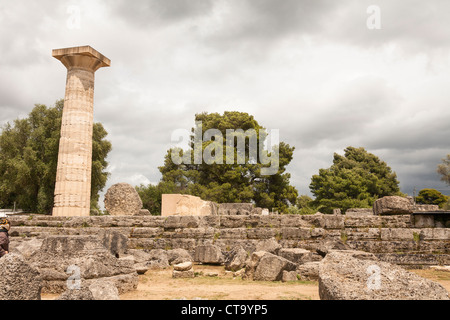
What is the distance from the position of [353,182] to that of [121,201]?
24.4 metres

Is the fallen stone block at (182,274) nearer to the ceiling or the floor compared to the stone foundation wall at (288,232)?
nearer to the floor

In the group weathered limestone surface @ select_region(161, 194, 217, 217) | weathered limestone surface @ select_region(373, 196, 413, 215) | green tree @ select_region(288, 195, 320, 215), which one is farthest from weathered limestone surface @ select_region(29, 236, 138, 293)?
green tree @ select_region(288, 195, 320, 215)

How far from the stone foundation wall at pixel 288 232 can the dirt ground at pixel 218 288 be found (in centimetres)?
112

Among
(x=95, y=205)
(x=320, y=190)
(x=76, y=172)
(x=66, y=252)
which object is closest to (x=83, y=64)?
(x=76, y=172)

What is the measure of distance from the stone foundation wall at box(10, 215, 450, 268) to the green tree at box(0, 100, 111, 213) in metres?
17.3

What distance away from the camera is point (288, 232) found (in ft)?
29.6

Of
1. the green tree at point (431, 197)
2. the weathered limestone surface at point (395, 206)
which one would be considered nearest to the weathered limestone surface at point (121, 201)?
the weathered limestone surface at point (395, 206)

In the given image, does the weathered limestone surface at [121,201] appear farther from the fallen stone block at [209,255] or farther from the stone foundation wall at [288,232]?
the fallen stone block at [209,255]

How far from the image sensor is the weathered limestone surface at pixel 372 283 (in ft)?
11.2

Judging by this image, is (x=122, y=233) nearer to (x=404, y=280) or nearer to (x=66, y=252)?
(x=66, y=252)

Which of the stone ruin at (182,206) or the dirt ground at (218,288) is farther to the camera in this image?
the stone ruin at (182,206)

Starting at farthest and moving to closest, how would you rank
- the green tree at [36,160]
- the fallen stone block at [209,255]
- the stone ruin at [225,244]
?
1. the green tree at [36,160]
2. the fallen stone block at [209,255]
3. the stone ruin at [225,244]
